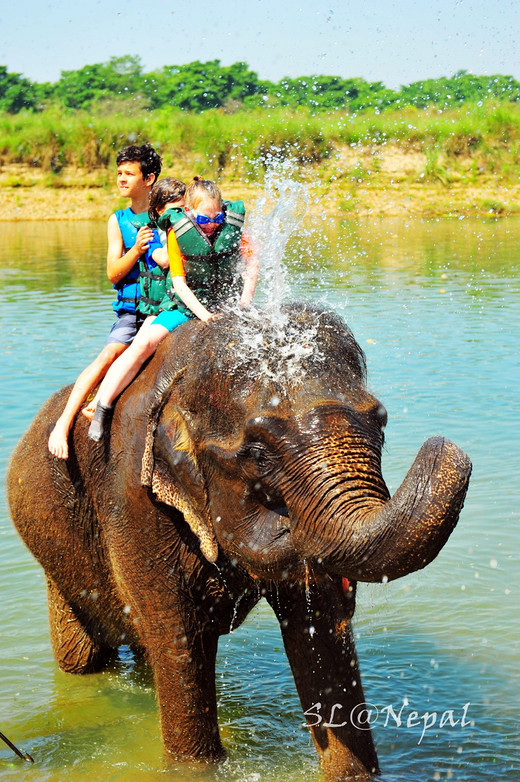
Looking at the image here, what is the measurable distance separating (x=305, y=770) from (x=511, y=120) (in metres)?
35.4

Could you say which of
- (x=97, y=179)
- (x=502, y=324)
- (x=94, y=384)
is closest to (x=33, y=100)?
(x=97, y=179)

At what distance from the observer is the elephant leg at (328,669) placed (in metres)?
4.33

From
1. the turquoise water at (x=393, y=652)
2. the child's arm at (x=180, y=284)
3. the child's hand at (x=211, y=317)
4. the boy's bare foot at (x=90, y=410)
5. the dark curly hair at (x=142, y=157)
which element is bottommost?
the turquoise water at (x=393, y=652)

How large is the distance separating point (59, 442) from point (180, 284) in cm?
95

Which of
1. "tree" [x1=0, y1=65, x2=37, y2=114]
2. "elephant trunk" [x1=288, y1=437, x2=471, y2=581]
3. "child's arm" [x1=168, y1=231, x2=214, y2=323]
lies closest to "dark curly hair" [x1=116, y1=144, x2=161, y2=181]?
"child's arm" [x1=168, y1=231, x2=214, y2=323]

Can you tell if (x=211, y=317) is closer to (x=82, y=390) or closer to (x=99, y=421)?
(x=99, y=421)

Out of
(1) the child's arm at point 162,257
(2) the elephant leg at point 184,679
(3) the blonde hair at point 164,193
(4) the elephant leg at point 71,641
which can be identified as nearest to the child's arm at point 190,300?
(1) the child's arm at point 162,257

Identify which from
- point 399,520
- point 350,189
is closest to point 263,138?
point 350,189

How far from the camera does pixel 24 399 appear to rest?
11.5m

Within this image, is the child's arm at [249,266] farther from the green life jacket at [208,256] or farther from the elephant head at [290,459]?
the elephant head at [290,459]

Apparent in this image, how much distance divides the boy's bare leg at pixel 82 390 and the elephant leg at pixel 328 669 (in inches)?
46.8

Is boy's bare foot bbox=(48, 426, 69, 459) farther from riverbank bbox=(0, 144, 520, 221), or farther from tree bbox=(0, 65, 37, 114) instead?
tree bbox=(0, 65, 37, 114)

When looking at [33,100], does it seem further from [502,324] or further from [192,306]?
[192,306]

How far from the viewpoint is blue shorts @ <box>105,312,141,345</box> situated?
4.92m
